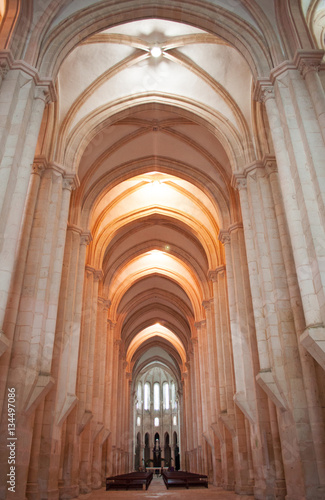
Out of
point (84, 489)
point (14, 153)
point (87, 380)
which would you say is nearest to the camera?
point (14, 153)

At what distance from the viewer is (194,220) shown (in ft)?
61.1

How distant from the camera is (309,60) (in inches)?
301

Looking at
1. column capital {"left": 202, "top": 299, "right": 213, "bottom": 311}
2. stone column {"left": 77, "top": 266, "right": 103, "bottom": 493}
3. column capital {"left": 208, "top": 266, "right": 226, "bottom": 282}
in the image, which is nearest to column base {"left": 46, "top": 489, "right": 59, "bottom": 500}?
stone column {"left": 77, "top": 266, "right": 103, "bottom": 493}

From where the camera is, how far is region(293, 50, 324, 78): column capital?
7586 millimetres

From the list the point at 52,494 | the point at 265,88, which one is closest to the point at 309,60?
the point at 265,88

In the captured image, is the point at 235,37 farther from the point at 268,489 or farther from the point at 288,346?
the point at 268,489

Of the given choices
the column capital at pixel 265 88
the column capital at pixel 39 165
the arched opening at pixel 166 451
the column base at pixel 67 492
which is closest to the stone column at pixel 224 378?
the column base at pixel 67 492

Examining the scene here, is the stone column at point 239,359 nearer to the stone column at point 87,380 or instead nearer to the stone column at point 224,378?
the stone column at point 224,378

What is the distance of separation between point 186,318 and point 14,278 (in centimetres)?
2104

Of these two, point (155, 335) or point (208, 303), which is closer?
point (208, 303)

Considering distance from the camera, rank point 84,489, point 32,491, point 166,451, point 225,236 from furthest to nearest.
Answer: point 166,451 → point 225,236 → point 84,489 → point 32,491

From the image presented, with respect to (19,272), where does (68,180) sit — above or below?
above

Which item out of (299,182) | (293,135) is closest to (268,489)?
(299,182)

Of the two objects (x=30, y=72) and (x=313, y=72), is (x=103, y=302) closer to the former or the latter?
(x=30, y=72)
